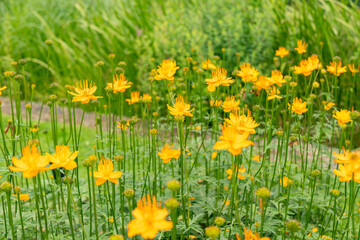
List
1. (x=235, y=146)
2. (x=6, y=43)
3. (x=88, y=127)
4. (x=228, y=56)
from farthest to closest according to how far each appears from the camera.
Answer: (x=6, y=43)
(x=88, y=127)
(x=228, y=56)
(x=235, y=146)

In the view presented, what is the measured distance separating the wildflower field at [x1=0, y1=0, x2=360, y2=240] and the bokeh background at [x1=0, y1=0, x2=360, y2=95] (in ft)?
0.10

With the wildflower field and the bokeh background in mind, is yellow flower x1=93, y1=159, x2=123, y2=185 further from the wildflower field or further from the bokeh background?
the bokeh background

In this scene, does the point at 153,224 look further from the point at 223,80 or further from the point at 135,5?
the point at 135,5

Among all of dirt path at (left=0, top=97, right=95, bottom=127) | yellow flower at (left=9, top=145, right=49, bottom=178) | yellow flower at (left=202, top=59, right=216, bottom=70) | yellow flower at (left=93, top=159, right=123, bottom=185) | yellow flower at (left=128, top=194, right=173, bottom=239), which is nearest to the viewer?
yellow flower at (left=128, top=194, right=173, bottom=239)

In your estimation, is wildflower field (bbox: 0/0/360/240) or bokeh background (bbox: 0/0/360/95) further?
bokeh background (bbox: 0/0/360/95)

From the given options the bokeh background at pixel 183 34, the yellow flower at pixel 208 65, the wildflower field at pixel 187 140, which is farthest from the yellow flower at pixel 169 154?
the bokeh background at pixel 183 34

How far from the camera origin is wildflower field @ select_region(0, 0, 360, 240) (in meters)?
1.22

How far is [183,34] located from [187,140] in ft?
7.05

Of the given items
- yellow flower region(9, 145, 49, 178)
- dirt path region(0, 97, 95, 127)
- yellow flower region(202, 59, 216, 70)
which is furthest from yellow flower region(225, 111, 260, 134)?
dirt path region(0, 97, 95, 127)

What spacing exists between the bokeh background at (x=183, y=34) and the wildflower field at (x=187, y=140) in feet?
0.10

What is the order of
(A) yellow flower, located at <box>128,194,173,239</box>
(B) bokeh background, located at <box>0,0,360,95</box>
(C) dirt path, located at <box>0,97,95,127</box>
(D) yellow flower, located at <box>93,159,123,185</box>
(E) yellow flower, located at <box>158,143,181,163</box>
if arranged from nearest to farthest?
(A) yellow flower, located at <box>128,194,173,239</box> → (D) yellow flower, located at <box>93,159,123,185</box> → (E) yellow flower, located at <box>158,143,181,163</box> → (B) bokeh background, located at <box>0,0,360,95</box> → (C) dirt path, located at <box>0,97,95,127</box>

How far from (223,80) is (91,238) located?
723mm

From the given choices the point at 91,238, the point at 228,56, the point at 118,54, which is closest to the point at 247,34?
the point at 228,56

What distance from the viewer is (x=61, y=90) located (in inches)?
209
